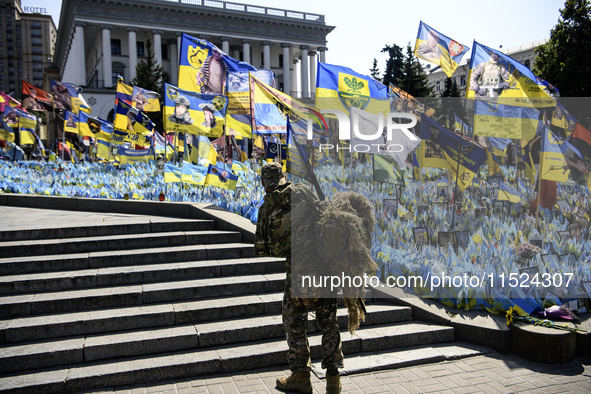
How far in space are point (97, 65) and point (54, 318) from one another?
57.9 metres

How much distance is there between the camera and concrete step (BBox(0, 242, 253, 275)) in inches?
218

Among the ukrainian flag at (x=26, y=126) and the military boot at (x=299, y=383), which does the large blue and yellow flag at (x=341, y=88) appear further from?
the ukrainian flag at (x=26, y=126)

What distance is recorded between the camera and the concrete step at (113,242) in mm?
Result: 5863

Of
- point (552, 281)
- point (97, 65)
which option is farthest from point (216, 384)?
point (97, 65)

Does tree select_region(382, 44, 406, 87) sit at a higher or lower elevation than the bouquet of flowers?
higher

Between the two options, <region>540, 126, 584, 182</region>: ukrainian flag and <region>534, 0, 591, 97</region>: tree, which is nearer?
<region>540, 126, 584, 182</region>: ukrainian flag

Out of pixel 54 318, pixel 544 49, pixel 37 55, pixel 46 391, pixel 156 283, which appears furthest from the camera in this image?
pixel 37 55

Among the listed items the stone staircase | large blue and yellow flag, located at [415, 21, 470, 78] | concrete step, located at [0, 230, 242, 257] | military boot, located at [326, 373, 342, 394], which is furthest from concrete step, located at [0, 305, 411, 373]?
large blue and yellow flag, located at [415, 21, 470, 78]

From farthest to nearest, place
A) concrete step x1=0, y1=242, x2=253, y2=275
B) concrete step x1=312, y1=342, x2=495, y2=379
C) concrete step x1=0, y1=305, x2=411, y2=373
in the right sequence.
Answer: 1. concrete step x1=0, y1=242, x2=253, y2=275
2. concrete step x1=312, y1=342, x2=495, y2=379
3. concrete step x1=0, y1=305, x2=411, y2=373

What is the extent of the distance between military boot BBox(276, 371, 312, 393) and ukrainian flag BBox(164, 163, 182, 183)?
22.6 feet

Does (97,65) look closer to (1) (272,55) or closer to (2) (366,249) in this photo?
(1) (272,55)

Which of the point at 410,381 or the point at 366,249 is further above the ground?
the point at 366,249

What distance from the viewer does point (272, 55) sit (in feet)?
213

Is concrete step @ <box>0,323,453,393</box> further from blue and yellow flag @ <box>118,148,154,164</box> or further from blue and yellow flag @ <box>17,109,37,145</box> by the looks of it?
blue and yellow flag @ <box>17,109,37,145</box>
